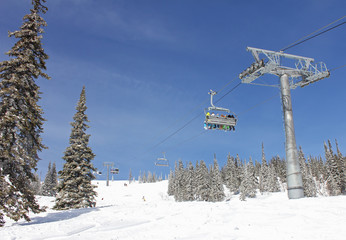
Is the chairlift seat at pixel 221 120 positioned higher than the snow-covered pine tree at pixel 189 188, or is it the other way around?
the chairlift seat at pixel 221 120

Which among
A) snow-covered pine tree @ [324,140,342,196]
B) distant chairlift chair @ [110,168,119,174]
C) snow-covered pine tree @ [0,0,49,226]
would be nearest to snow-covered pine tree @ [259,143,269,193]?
snow-covered pine tree @ [324,140,342,196]

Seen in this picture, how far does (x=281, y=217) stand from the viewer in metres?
11.2

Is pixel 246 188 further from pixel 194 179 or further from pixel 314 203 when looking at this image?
pixel 314 203

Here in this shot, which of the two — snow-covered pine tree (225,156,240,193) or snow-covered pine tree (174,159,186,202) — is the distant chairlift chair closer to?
snow-covered pine tree (174,159,186,202)

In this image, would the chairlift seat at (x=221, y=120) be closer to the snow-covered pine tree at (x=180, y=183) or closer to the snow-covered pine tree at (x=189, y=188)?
the snow-covered pine tree at (x=189, y=188)

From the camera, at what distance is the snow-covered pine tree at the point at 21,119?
16.5 metres

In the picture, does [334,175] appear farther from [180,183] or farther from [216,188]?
[180,183]

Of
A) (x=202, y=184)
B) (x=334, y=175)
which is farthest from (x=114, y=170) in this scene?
(x=334, y=175)

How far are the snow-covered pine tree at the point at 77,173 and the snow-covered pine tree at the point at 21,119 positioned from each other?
37.5ft

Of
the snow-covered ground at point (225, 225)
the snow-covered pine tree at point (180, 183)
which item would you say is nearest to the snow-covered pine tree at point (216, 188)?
the snow-covered pine tree at point (180, 183)

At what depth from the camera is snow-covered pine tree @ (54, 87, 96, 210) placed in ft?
95.7

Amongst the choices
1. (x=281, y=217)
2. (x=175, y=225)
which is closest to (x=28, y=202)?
(x=175, y=225)

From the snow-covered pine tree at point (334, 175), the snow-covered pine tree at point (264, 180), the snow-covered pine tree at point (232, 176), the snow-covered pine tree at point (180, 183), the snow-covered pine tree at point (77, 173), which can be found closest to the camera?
the snow-covered pine tree at point (77, 173)

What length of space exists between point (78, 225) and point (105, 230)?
2795 mm
